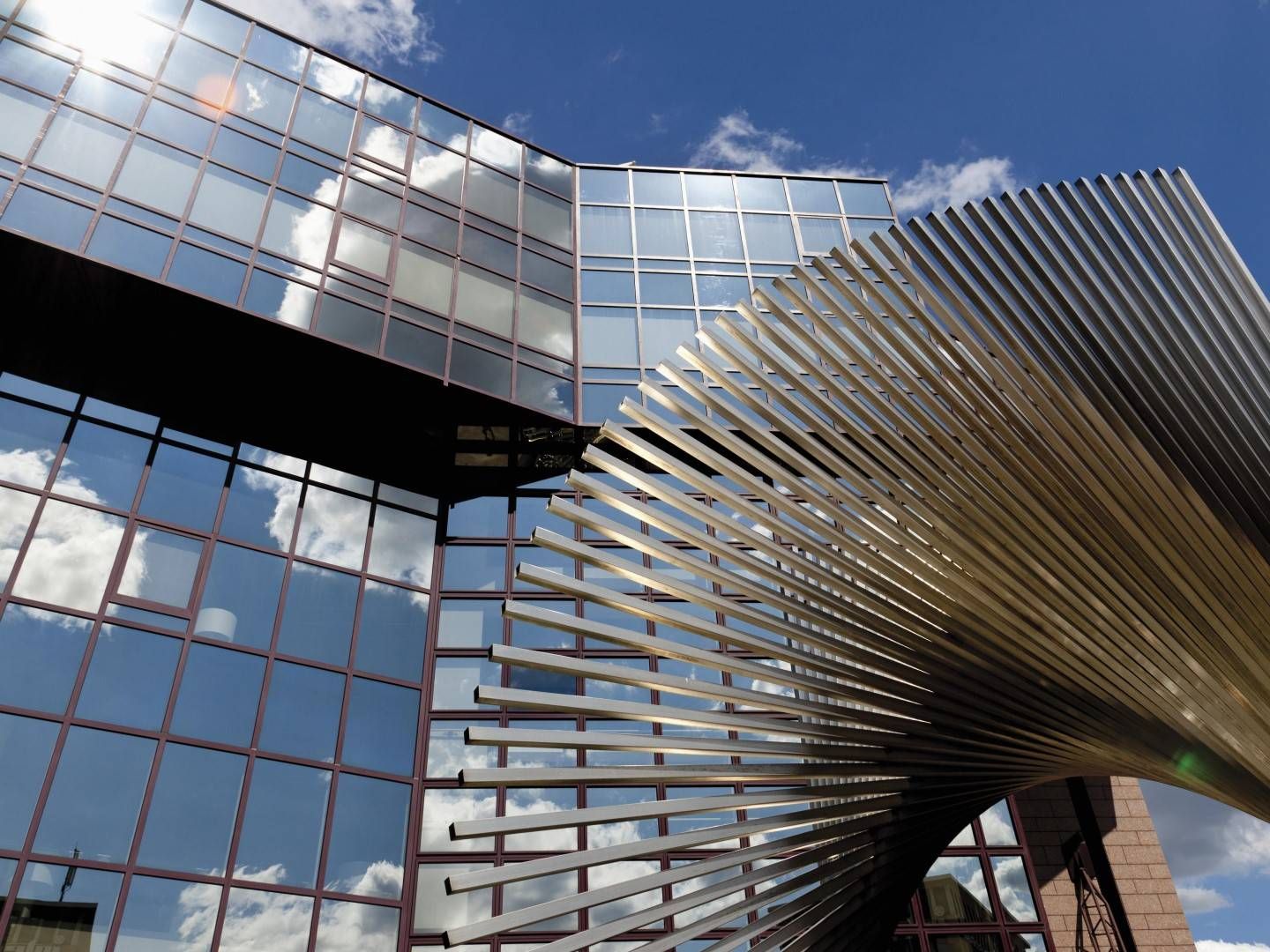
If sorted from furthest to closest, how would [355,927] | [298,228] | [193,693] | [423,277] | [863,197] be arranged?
[863,197] < [423,277] < [298,228] < [193,693] < [355,927]

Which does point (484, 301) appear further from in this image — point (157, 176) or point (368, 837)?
point (368, 837)

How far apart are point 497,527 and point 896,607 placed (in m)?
12.3

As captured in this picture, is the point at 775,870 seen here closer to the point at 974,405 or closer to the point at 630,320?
the point at 974,405

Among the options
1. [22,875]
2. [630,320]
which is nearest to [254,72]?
[630,320]

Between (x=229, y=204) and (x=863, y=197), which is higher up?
(x=863, y=197)

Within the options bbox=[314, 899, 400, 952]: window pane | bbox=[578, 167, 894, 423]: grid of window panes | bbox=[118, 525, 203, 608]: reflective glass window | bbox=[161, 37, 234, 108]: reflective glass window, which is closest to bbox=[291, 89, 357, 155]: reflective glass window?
bbox=[161, 37, 234, 108]: reflective glass window

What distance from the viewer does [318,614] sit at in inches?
602

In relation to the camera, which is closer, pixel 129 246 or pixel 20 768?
pixel 20 768

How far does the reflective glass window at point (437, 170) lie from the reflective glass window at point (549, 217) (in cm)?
143

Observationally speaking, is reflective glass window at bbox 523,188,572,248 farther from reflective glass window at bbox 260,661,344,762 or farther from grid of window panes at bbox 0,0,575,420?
reflective glass window at bbox 260,661,344,762

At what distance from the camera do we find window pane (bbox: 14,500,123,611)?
13.3 m

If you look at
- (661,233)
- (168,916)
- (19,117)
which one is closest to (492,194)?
(661,233)

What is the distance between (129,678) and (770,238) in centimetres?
1433

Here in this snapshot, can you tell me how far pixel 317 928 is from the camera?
12.9 metres
